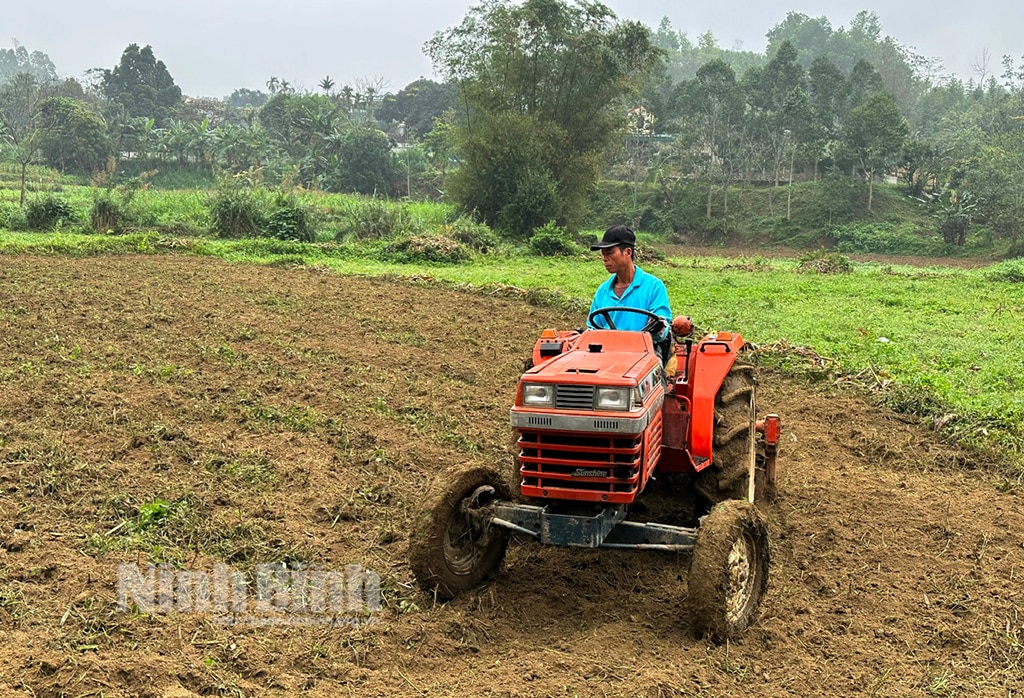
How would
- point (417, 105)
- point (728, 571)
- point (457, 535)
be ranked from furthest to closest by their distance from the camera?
point (417, 105) → point (457, 535) → point (728, 571)

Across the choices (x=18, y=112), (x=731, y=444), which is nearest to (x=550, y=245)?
(x=731, y=444)

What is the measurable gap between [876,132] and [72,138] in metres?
42.6

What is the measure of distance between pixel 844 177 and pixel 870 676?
45.2 metres

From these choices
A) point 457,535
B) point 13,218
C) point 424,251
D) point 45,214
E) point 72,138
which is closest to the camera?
point 457,535

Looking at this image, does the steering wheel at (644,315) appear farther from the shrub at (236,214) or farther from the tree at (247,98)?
the tree at (247,98)

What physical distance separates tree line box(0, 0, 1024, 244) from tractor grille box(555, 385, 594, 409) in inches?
1081

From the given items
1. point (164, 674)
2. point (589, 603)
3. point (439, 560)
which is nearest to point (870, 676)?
point (589, 603)

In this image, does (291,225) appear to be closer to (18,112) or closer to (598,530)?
(598,530)

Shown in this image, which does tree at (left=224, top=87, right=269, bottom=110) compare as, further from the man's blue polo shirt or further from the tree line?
the man's blue polo shirt

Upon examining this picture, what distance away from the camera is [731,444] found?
212 inches

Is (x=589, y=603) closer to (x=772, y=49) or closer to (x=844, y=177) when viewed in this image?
(x=844, y=177)

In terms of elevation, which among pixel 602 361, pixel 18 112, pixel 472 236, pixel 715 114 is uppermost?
pixel 715 114

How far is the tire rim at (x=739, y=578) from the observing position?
14.0 ft

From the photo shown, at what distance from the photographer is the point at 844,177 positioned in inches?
1788
